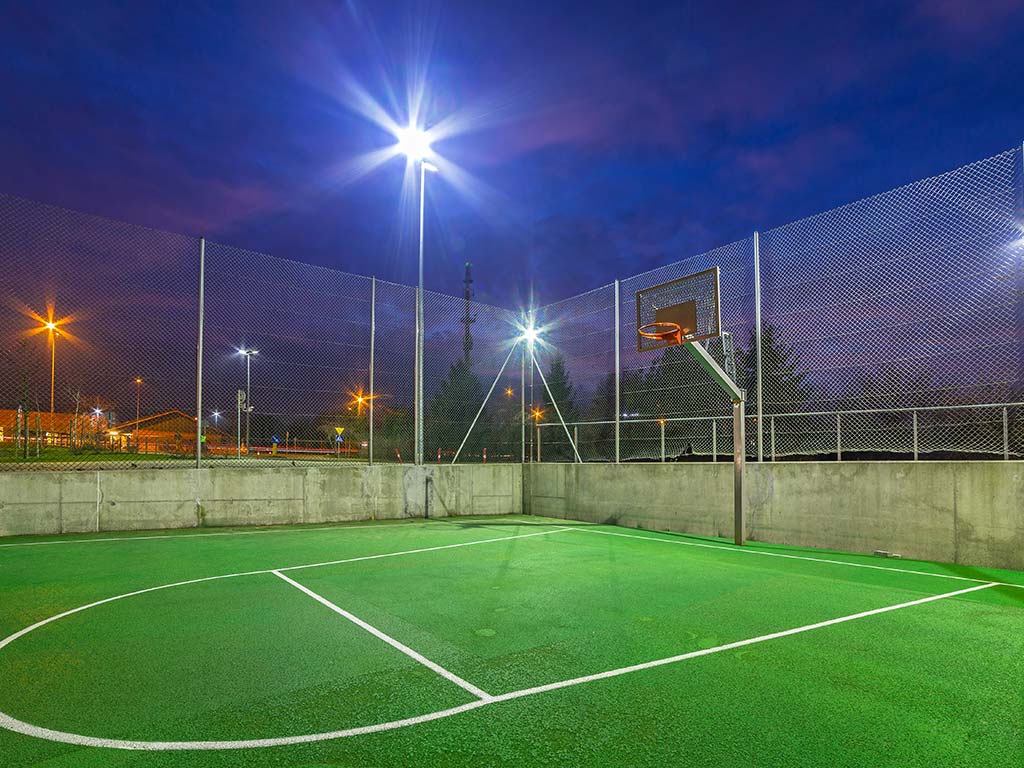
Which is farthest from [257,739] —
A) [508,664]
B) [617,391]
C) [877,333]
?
[617,391]

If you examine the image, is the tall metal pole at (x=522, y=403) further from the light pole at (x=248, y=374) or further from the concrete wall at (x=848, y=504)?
the light pole at (x=248, y=374)

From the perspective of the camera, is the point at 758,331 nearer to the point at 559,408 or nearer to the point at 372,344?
the point at 559,408

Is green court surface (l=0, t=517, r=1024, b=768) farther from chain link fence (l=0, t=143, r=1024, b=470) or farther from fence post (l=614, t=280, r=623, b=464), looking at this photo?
fence post (l=614, t=280, r=623, b=464)

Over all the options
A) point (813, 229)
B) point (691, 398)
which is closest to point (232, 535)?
point (691, 398)

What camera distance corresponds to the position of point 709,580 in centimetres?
752

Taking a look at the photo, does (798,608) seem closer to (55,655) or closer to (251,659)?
(251,659)

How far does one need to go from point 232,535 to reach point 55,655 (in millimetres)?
7038

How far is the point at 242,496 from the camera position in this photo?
42.5 ft

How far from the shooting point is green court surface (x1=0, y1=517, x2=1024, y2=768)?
3250mm

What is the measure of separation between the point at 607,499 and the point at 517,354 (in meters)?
5.26

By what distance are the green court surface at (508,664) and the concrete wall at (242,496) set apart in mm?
2957

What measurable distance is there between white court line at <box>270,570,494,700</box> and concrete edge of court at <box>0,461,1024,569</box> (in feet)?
21.6

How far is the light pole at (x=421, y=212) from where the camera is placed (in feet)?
48.1

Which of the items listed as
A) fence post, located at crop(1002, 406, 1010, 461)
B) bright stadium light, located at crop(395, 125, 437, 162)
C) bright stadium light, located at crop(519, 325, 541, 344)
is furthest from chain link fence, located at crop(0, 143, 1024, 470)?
bright stadium light, located at crop(395, 125, 437, 162)
